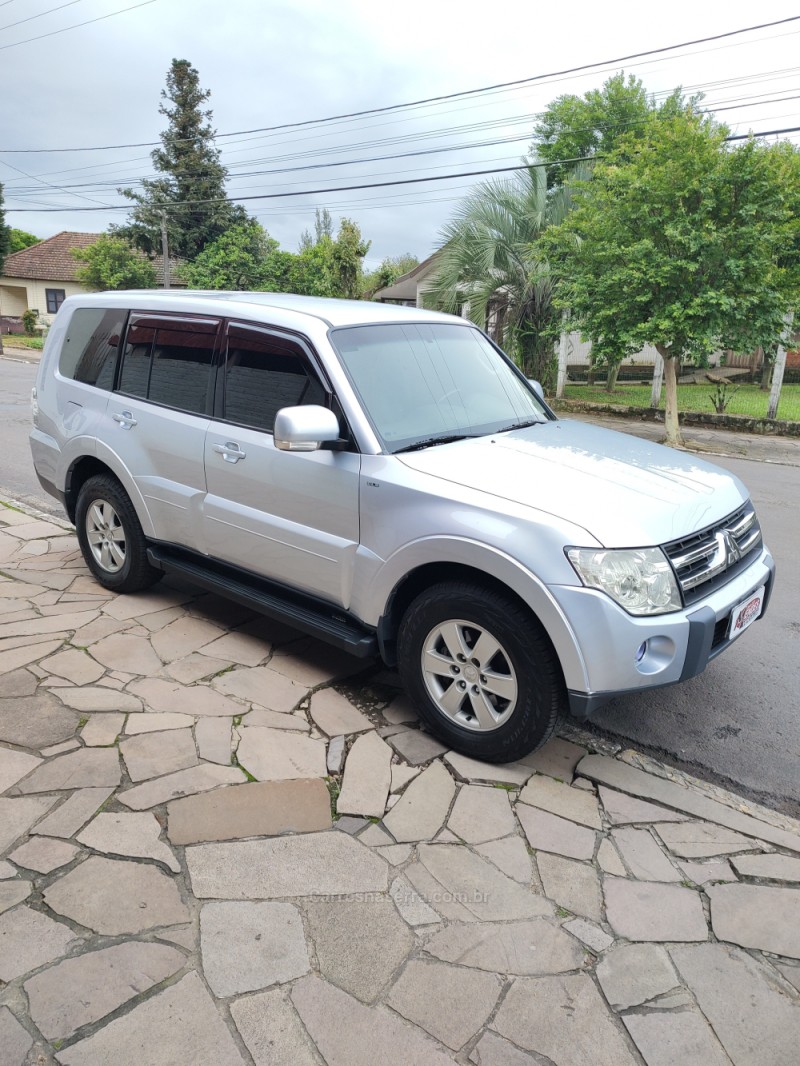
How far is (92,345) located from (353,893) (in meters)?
3.80

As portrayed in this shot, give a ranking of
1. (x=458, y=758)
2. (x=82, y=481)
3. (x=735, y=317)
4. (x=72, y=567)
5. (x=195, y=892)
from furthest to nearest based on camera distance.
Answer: (x=735, y=317), (x=72, y=567), (x=82, y=481), (x=458, y=758), (x=195, y=892)

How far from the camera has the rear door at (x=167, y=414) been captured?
4.13m

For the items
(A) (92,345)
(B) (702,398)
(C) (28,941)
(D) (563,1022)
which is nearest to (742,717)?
(D) (563,1022)

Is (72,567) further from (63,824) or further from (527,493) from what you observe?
(527,493)

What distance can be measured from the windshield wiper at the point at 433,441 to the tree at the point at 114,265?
3542cm

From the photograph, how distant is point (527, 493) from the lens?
304cm

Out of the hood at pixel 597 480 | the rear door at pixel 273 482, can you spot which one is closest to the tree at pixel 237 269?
the rear door at pixel 273 482

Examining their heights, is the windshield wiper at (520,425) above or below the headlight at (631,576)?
above

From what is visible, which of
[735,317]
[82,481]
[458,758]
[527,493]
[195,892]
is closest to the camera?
[195,892]

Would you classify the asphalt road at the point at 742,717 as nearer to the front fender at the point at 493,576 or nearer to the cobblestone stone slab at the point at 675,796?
the cobblestone stone slab at the point at 675,796

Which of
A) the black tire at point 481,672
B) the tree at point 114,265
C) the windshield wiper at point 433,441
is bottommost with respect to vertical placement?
the black tire at point 481,672

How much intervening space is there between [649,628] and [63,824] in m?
2.21

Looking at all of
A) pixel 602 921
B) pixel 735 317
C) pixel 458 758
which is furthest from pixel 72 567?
pixel 735 317

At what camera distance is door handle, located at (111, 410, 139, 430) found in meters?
4.49
